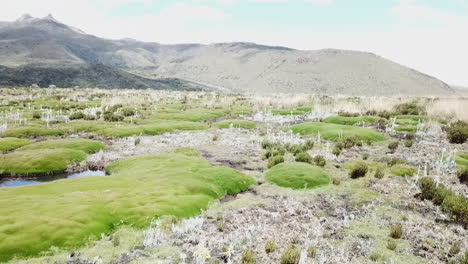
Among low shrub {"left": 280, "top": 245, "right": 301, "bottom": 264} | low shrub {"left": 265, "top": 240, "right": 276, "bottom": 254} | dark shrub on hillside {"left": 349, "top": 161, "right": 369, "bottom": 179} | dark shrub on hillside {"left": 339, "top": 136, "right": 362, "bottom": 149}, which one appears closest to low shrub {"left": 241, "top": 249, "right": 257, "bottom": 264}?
low shrub {"left": 265, "top": 240, "right": 276, "bottom": 254}

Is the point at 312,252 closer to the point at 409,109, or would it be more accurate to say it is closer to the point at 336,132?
the point at 336,132

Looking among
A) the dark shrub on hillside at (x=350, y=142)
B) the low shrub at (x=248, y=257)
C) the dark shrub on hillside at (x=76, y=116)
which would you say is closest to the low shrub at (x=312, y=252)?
the low shrub at (x=248, y=257)

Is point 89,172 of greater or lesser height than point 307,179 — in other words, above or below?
below

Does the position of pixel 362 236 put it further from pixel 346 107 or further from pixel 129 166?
pixel 346 107

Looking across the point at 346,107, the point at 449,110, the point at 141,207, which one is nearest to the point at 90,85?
the point at 346,107

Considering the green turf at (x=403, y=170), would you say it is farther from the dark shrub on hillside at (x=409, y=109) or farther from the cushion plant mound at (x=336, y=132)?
the dark shrub on hillside at (x=409, y=109)

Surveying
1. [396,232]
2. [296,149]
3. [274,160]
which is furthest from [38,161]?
[396,232]

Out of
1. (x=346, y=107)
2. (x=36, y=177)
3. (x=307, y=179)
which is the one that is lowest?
(x=36, y=177)
